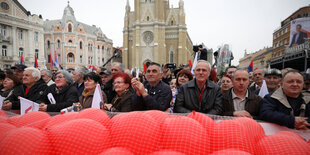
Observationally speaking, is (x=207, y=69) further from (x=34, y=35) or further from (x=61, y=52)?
(x=61, y=52)

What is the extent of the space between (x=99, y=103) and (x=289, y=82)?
3.08 meters

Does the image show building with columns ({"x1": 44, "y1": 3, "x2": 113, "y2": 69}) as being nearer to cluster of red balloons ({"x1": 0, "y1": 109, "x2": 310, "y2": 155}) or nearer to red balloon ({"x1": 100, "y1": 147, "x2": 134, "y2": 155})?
cluster of red balloons ({"x1": 0, "y1": 109, "x2": 310, "y2": 155})

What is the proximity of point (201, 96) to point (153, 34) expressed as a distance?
3600cm

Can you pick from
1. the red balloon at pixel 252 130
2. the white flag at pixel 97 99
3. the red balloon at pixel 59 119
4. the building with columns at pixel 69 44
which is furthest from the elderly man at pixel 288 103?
the building with columns at pixel 69 44

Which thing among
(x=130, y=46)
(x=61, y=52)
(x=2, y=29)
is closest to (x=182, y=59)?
(x=130, y=46)

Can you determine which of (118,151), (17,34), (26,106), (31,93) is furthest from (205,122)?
(17,34)

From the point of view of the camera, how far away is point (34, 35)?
98.0 feet

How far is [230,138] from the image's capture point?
128 cm

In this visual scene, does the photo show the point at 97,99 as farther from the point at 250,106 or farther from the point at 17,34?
the point at 17,34

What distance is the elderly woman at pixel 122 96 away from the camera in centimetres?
255

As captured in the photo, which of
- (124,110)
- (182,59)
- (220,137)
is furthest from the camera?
(182,59)

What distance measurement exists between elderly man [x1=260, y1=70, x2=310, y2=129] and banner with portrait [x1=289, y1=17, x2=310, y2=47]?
37172mm

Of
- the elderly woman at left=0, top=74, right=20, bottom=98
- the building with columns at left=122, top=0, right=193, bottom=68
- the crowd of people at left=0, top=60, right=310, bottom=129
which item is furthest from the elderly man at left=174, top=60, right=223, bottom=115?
the building with columns at left=122, top=0, right=193, bottom=68

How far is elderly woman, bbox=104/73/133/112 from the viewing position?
255 cm
